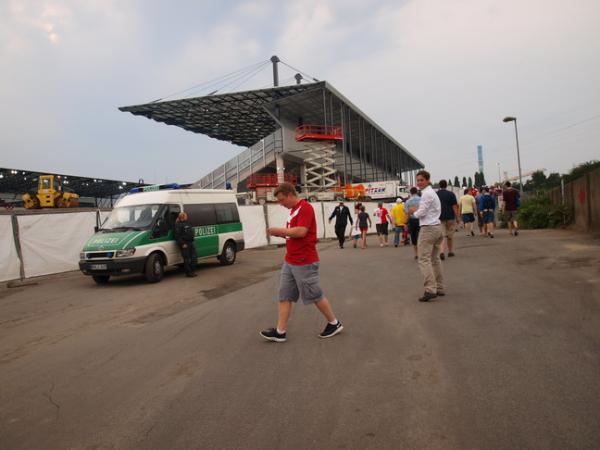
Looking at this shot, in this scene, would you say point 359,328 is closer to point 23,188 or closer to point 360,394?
point 360,394

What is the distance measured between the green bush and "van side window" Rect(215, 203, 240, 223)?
13068 millimetres

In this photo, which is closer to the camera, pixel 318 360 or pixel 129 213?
pixel 318 360

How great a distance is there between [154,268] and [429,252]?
6.71 m

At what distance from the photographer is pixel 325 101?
4369 cm

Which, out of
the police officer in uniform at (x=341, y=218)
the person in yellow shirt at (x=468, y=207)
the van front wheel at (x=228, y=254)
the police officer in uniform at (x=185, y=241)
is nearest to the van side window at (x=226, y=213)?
the van front wheel at (x=228, y=254)

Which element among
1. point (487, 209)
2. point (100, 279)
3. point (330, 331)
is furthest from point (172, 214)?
point (487, 209)

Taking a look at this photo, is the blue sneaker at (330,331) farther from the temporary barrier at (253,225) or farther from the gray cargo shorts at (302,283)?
the temporary barrier at (253,225)

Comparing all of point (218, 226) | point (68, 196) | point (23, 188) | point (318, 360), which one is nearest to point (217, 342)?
point (318, 360)

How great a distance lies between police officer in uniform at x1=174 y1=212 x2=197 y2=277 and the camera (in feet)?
38.6

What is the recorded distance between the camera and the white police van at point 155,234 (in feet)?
35.7

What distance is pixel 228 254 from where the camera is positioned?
1439 cm

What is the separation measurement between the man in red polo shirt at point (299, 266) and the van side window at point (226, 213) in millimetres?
8945

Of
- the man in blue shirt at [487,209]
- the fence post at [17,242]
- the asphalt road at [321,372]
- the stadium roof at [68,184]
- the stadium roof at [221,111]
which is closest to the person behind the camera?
the asphalt road at [321,372]

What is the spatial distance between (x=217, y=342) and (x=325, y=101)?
40258 millimetres
